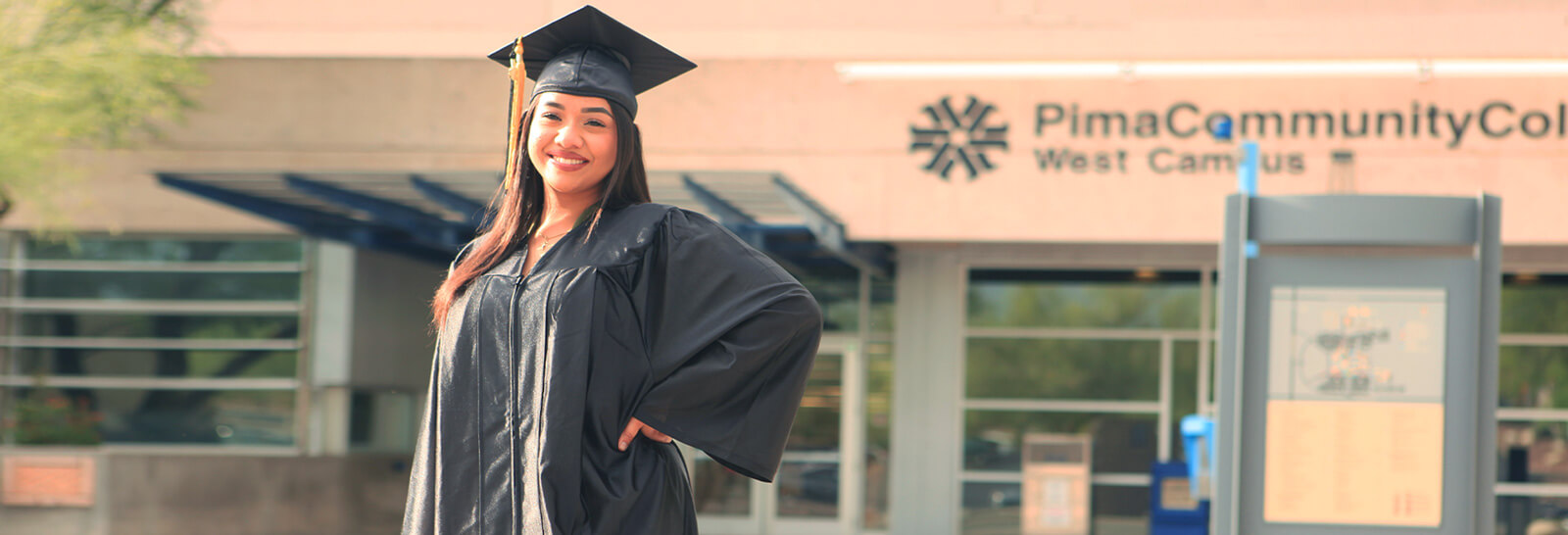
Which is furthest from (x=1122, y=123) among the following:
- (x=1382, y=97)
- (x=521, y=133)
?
(x=521, y=133)

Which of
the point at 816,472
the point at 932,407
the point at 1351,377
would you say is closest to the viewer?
the point at 1351,377

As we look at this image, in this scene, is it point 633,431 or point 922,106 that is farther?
point 922,106

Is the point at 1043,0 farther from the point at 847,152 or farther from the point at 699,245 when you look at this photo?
the point at 699,245

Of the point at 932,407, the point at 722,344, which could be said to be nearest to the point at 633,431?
the point at 722,344

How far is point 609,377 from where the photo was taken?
2215mm

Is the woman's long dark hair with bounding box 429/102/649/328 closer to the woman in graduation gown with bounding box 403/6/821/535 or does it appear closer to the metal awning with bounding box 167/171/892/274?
the woman in graduation gown with bounding box 403/6/821/535

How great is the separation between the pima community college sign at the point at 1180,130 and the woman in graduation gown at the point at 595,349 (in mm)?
10470

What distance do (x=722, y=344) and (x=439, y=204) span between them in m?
8.82

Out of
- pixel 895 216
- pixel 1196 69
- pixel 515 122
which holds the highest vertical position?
pixel 1196 69

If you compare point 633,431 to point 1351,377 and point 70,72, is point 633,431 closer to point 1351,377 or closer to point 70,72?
point 1351,377

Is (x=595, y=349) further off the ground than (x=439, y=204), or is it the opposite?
A: (x=439, y=204)

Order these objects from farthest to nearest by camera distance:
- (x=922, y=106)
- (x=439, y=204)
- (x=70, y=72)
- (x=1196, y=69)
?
(x=922, y=106), (x=1196, y=69), (x=439, y=204), (x=70, y=72)

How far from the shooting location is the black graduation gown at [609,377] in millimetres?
2182

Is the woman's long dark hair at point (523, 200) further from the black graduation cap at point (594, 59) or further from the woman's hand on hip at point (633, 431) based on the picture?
the woman's hand on hip at point (633, 431)
